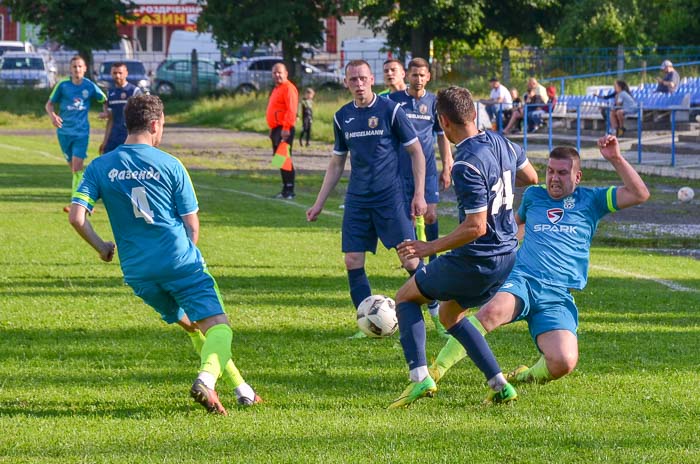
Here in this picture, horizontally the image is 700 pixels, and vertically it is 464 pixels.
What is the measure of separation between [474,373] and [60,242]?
297 inches

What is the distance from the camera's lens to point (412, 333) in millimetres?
6426

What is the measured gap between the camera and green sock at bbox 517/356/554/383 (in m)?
6.67

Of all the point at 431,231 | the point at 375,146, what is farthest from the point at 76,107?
the point at 375,146

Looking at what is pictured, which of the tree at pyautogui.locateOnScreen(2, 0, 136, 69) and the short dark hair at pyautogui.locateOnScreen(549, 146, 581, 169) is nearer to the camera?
the short dark hair at pyautogui.locateOnScreen(549, 146, 581, 169)

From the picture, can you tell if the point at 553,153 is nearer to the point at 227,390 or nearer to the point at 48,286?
the point at 227,390

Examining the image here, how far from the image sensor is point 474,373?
283 inches

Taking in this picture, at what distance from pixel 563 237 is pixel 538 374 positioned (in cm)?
83

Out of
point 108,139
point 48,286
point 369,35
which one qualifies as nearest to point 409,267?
point 48,286

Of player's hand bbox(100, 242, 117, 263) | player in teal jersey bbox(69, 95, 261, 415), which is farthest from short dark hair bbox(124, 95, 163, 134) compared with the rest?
player's hand bbox(100, 242, 117, 263)

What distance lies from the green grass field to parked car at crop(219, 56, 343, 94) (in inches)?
1333

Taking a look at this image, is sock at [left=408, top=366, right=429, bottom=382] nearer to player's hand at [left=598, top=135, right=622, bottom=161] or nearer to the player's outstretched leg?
the player's outstretched leg

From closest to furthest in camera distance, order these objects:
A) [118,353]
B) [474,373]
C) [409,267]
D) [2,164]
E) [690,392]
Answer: [690,392]
[474,373]
[118,353]
[409,267]
[2,164]

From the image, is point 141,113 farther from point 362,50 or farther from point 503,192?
point 362,50

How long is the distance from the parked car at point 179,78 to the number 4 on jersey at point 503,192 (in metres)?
41.6
